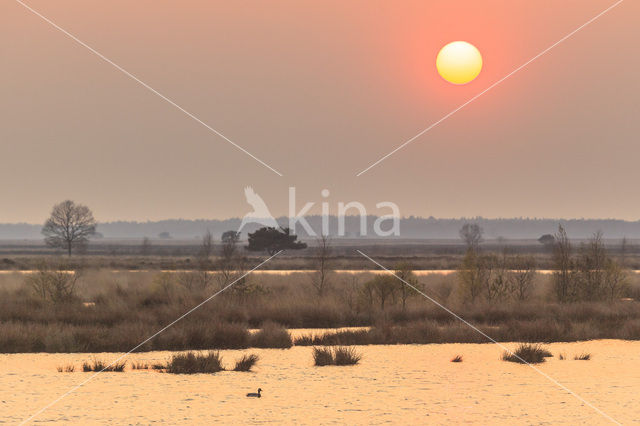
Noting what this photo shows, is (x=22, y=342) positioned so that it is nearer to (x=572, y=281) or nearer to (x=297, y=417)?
(x=297, y=417)

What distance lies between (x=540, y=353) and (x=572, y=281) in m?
14.1

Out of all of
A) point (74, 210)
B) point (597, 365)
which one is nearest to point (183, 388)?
point (597, 365)

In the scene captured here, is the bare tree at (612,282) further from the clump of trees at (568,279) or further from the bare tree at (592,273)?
the bare tree at (592,273)

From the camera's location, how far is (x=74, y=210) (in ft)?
331

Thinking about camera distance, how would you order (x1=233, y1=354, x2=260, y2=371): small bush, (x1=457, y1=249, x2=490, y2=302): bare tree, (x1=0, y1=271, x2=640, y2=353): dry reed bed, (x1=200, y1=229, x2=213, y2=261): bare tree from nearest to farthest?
(x1=233, y1=354, x2=260, y2=371): small bush
(x1=0, y1=271, x2=640, y2=353): dry reed bed
(x1=457, y1=249, x2=490, y2=302): bare tree
(x1=200, y1=229, x2=213, y2=261): bare tree

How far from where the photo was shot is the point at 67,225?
9900 cm

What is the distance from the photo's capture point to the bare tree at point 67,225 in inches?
3878

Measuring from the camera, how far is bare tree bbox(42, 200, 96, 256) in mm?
98500

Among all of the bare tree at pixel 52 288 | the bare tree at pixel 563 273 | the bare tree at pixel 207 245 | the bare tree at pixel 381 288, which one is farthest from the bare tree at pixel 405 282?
the bare tree at pixel 207 245

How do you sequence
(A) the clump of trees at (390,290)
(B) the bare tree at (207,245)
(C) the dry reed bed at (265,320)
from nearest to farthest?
(C) the dry reed bed at (265,320) → (A) the clump of trees at (390,290) → (B) the bare tree at (207,245)

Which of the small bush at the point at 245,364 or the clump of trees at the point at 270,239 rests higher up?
the clump of trees at the point at 270,239

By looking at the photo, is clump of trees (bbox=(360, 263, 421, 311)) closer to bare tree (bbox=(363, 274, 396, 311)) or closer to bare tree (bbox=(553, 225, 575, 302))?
bare tree (bbox=(363, 274, 396, 311))

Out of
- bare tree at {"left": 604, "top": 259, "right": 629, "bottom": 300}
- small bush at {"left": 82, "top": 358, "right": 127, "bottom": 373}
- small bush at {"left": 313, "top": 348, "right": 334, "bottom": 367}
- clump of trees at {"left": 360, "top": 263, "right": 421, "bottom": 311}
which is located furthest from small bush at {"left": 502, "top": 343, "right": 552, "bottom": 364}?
bare tree at {"left": 604, "top": 259, "right": 629, "bottom": 300}

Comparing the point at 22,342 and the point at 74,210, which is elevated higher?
the point at 74,210
